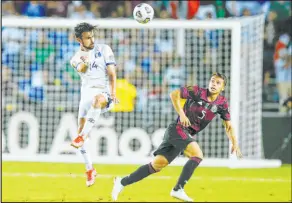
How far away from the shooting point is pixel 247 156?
20.0 m

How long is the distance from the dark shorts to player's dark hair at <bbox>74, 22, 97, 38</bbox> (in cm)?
94

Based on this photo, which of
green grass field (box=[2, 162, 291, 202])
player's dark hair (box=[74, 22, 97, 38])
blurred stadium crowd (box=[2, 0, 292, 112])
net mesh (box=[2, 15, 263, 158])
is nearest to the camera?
player's dark hair (box=[74, 22, 97, 38])

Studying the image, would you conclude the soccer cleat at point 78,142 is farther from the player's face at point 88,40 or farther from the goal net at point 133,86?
the goal net at point 133,86

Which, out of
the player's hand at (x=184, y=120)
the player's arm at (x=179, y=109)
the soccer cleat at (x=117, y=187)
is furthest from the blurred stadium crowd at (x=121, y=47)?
the player's hand at (x=184, y=120)

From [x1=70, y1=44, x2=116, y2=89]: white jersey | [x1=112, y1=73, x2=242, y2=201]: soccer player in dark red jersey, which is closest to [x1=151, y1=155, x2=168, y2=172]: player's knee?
[x1=112, y1=73, x2=242, y2=201]: soccer player in dark red jersey

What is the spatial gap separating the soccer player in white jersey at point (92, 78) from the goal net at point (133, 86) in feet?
36.6

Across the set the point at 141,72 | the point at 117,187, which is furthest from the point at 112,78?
the point at 141,72

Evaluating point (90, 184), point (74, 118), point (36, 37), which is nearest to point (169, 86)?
point (74, 118)

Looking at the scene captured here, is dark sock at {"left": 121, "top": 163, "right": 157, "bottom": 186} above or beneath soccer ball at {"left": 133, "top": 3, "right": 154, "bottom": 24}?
beneath

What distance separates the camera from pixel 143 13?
6.60 metres

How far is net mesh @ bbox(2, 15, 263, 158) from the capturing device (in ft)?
62.1

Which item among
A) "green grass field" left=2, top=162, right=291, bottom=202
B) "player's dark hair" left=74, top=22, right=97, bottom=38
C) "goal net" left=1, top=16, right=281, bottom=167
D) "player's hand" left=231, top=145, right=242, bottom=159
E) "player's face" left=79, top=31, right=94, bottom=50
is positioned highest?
"player's dark hair" left=74, top=22, right=97, bottom=38

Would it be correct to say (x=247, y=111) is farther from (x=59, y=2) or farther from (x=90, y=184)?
(x=90, y=184)

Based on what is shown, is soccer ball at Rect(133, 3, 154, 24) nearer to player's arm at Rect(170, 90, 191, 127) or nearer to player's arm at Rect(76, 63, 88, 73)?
player's arm at Rect(76, 63, 88, 73)
